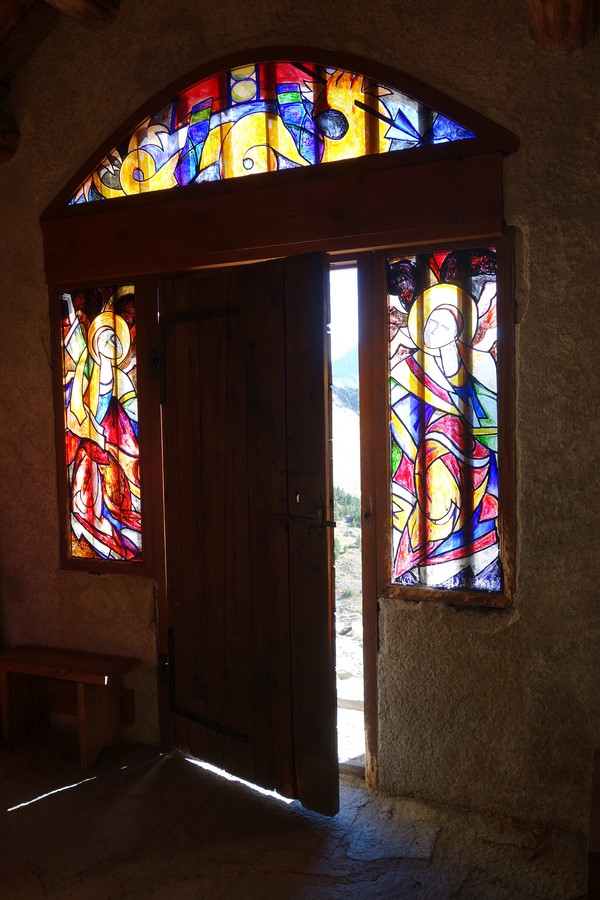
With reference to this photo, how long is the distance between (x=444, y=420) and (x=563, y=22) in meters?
1.35

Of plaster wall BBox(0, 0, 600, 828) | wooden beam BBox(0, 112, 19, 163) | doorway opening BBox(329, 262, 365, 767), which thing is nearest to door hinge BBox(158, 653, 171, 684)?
doorway opening BBox(329, 262, 365, 767)

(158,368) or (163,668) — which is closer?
(158,368)

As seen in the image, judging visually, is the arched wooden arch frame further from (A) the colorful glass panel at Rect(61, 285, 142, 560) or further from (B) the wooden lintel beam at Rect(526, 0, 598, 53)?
(B) the wooden lintel beam at Rect(526, 0, 598, 53)

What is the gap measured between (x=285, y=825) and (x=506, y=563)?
4.16ft

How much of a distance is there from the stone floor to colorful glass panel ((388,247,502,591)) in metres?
0.88

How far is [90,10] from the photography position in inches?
119

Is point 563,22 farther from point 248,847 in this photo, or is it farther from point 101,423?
point 248,847

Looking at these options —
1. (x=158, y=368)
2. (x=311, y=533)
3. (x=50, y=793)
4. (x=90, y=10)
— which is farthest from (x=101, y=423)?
(x=90, y=10)

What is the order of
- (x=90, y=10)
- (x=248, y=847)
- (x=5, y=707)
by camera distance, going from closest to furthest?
(x=248, y=847)
(x=90, y=10)
(x=5, y=707)

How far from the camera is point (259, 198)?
2832mm

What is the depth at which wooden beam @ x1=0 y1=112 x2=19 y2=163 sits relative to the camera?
3.30 m

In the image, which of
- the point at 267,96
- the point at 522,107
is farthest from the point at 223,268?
the point at 522,107

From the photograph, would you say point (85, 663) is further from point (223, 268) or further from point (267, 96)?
point (267, 96)

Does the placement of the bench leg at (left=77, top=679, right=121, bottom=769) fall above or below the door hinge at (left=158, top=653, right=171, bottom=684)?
below
